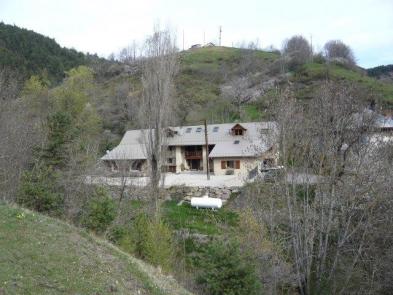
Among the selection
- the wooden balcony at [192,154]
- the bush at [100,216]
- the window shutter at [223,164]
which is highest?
the wooden balcony at [192,154]

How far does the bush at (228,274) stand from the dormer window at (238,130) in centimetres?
3073

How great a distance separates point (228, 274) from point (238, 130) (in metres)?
31.6

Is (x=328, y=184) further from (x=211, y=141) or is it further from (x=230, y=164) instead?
(x=211, y=141)

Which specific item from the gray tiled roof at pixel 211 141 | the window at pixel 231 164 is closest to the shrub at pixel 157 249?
the gray tiled roof at pixel 211 141

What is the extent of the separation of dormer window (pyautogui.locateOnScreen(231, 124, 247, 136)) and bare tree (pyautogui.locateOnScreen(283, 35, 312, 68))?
42.7 meters

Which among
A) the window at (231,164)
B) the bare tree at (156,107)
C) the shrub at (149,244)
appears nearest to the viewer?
the shrub at (149,244)

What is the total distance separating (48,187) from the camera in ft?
56.2

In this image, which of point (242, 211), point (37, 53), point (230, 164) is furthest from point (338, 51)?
point (242, 211)

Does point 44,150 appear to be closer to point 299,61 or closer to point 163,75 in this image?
point 163,75

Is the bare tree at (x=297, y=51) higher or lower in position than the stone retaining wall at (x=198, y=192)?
higher

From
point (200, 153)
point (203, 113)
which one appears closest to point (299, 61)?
point (203, 113)

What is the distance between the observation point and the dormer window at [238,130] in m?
42.1

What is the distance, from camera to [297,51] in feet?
283

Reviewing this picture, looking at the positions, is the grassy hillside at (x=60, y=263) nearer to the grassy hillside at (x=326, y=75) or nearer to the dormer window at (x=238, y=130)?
the dormer window at (x=238, y=130)
